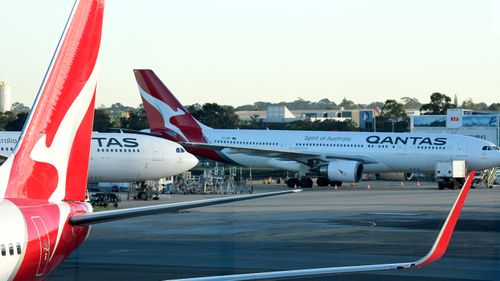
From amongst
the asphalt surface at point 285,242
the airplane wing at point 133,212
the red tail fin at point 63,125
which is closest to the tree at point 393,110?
the asphalt surface at point 285,242

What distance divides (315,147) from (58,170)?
6035 centimetres

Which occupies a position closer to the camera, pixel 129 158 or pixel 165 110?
pixel 129 158

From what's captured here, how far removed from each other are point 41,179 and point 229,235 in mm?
21612

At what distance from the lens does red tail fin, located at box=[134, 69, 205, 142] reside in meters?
72.8

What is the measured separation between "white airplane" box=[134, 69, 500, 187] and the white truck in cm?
85

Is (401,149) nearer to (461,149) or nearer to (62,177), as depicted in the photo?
(461,149)

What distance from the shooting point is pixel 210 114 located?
140875 mm

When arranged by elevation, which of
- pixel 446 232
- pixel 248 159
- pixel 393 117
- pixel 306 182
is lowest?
pixel 446 232

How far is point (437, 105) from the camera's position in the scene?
518ft

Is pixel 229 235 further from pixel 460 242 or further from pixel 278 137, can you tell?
pixel 278 137

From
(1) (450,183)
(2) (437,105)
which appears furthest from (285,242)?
(2) (437,105)

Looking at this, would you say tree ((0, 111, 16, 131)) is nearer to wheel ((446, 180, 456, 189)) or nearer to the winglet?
wheel ((446, 180, 456, 189))

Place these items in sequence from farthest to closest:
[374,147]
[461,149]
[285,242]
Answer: [374,147], [461,149], [285,242]

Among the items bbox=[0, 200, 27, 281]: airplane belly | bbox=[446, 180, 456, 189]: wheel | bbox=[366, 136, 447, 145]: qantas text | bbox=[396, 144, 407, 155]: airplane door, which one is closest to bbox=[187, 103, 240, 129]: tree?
bbox=[366, 136, 447, 145]: qantas text
